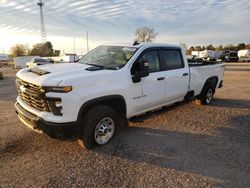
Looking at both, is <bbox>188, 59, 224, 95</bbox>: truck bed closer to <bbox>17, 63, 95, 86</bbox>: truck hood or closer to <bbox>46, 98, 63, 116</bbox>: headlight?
<bbox>17, 63, 95, 86</bbox>: truck hood

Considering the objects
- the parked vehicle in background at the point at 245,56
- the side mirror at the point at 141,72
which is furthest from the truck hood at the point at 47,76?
the parked vehicle in background at the point at 245,56

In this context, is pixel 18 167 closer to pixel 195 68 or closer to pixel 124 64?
pixel 124 64

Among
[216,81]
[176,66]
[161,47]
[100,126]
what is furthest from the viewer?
[216,81]

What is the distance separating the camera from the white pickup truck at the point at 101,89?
11.9 ft

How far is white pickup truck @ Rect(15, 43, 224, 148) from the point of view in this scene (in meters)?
3.62

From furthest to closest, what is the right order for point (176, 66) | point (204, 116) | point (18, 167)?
point (204, 116)
point (176, 66)
point (18, 167)

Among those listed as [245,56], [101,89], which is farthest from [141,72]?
[245,56]

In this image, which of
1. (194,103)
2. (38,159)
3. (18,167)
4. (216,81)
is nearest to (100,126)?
(38,159)

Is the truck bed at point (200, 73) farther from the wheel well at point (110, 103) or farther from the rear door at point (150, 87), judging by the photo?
the wheel well at point (110, 103)

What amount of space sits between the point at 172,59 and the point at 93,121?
113 inches

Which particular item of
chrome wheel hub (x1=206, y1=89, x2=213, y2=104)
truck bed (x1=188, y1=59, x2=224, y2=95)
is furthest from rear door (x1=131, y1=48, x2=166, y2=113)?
chrome wheel hub (x1=206, y1=89, x2=213, y2=104)

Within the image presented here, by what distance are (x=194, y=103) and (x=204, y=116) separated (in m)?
1.53

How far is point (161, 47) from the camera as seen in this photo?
5.49 meters

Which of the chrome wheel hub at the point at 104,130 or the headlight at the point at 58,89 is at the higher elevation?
the headlight at the point at 58,89
